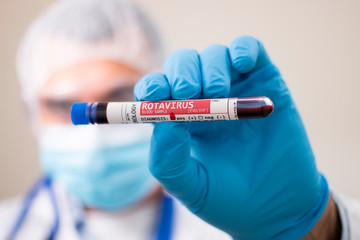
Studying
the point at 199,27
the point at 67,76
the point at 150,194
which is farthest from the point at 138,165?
the point at 199,27

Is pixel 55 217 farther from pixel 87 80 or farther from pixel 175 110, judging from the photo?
pixel 175 110

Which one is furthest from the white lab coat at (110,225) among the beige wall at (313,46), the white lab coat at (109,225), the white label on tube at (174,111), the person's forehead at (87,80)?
the white label on tube at (174,111)

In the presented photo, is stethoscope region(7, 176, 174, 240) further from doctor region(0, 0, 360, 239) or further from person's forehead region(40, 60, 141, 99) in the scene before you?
person's forehead region(40, 60, 141, 99)

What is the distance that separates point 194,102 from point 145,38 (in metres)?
0.91

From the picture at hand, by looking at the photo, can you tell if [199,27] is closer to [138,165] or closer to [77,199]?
[138,165]

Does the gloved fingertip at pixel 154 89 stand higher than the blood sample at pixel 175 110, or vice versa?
the gloved fingertip at pixel 154 89

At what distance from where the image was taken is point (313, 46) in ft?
5.26

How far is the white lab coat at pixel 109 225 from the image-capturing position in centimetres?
140

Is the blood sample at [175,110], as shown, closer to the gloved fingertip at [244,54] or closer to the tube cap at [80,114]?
the tube cap at [80,114]

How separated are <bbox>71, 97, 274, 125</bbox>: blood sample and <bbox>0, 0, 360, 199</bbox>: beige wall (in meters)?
1.09

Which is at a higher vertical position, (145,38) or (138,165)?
(145,38)

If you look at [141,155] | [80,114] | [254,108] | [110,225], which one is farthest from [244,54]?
[110,225]

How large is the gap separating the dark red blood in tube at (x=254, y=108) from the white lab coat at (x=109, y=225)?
88cm

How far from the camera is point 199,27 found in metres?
1.76
